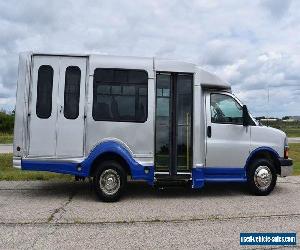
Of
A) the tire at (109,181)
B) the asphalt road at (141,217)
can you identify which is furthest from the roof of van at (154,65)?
the asphalt road at (141,217)

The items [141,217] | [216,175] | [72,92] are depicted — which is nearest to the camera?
[141,217]

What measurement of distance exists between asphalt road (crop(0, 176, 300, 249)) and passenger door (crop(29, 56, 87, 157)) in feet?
3.63

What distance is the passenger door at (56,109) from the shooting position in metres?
9.06

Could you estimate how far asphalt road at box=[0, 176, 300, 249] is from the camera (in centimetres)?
635

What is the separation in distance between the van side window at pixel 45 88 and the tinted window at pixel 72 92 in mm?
314

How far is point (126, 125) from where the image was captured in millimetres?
9219

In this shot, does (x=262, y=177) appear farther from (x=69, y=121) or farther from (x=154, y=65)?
(x=69, y=121)

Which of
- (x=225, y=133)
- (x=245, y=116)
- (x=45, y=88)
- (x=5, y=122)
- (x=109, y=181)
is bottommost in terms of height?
(x=109, y=181)

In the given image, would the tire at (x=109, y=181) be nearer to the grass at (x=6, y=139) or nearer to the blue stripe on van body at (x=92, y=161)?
the blue stripe on van body at (x=92, y=161)

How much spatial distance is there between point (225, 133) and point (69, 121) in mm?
3286

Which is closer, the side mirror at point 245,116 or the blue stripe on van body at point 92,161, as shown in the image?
the blue stripe on van body at point 92,161

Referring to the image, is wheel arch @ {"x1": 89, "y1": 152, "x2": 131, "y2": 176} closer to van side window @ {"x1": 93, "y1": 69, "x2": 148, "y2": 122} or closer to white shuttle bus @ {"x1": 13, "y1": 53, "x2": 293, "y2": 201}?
white shuttle bus @ {"x1": 13, "y1": 53, "x2": 293, "y2": 201}

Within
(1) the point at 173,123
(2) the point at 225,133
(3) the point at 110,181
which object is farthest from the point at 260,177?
(3) the point at 110,181

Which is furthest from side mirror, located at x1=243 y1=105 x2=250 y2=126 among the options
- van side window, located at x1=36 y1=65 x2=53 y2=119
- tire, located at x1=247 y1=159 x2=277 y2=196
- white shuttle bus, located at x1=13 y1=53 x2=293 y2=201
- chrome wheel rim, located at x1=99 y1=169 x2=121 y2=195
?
van side window, located at x1=36 y1=65 x2=53 y2=119
